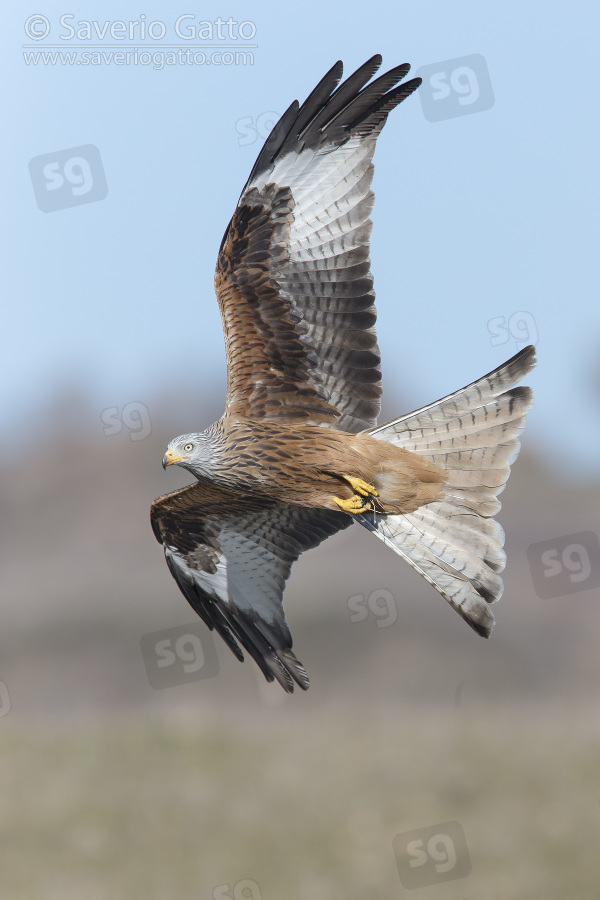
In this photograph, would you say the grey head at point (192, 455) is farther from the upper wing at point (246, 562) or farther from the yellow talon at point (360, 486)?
the upper wing at point (246, 562)

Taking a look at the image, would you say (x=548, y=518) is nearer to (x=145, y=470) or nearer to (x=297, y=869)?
(x=145, y=470)

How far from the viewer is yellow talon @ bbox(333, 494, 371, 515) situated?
760 cm

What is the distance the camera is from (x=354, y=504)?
7.62 m

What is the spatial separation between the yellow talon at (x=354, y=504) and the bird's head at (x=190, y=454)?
32.4 inches

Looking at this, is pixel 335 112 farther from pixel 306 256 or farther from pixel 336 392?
pixel 336 392

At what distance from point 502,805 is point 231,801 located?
3.51m

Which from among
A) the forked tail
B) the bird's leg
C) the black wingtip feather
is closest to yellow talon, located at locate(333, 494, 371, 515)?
the bird's leg

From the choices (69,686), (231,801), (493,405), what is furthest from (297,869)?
(493,405)

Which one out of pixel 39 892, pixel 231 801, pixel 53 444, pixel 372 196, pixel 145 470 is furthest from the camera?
pixel 53 444

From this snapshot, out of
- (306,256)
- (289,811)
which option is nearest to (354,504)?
(306,256)

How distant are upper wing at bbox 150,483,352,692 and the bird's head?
4.05 feet

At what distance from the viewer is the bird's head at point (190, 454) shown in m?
7.62

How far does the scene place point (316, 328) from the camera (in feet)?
25.7

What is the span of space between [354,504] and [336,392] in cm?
79
